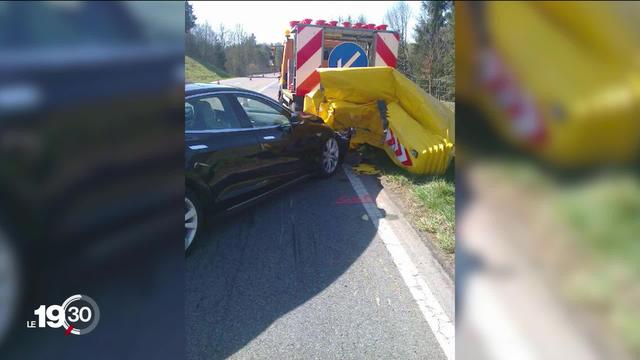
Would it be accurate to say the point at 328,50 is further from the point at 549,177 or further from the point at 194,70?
the point at 549,177

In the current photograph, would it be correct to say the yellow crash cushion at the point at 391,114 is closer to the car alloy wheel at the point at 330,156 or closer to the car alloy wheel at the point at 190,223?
the car alloy wheel at the point at 330,156

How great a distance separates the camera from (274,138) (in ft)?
14.5

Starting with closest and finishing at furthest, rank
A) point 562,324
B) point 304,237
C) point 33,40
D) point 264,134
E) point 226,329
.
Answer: point 562,324, point 33,40, point 226,329, point 304,237, point 264,134

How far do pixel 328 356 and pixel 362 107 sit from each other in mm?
4316

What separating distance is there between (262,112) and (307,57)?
14.4ft

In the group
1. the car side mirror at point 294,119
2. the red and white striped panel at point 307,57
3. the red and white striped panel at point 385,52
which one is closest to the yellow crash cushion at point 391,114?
the car side mirror at point 294,119

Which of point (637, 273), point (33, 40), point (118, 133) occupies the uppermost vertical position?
point (33, 40)

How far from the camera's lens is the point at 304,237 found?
3.88 m

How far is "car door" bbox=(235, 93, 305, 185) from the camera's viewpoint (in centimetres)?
418

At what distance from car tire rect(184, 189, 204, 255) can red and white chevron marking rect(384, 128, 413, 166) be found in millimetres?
3000

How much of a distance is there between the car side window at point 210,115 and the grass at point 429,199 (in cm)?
203

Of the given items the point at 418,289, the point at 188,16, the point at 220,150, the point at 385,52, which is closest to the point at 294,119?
the point at 220,150

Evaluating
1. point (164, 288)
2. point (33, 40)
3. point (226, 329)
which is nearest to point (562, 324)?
point (164, 288)

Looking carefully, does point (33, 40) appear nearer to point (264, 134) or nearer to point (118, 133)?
point (118, 133)
